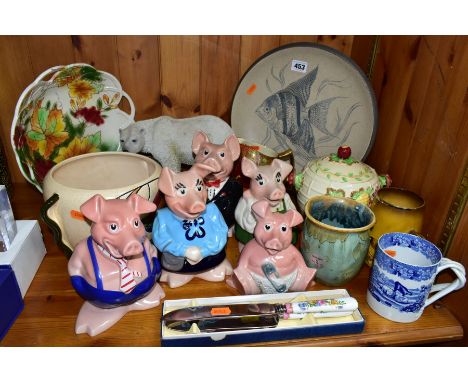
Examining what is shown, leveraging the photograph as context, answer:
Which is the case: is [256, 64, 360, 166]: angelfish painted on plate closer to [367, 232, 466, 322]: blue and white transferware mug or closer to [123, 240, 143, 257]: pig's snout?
[367, 232, 466, 322]: blue and white transferware mug

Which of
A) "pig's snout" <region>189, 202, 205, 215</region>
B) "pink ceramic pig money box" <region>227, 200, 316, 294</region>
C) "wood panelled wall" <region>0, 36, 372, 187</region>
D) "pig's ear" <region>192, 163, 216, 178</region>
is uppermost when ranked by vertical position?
"wood panelled wall" <region>0, 36, 372, 187</region>

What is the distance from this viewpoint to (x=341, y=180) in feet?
2.55

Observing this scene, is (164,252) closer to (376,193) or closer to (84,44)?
(376,193)

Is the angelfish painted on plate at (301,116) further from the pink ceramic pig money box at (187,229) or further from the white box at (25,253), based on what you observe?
the white box at (25,253)

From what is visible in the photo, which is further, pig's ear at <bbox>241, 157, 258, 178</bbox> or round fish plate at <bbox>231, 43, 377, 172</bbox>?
round fish plate at <bbox>231, 43, 377, 172</bbox>

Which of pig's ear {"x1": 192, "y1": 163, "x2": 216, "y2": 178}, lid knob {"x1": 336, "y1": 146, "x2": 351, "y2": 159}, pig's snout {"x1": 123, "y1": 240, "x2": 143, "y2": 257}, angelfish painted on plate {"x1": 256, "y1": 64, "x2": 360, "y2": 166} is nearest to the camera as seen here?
pig's snout {"x1": 123, "y1": 240, "x2": 143, "y2": 257}

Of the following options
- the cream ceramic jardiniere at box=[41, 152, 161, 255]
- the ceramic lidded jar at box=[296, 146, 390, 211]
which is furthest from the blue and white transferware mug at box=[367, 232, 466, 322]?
the cream ceramic jardiniere at box=[41, 152, 161, 255]

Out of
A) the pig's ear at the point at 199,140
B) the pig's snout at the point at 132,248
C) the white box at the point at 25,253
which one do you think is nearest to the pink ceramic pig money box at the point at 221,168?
the pig's ear at the point at 199,140

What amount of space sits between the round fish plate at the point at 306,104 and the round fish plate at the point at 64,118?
0.30 m

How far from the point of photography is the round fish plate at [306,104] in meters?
0.89

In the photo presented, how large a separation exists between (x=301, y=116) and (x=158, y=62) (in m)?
0.37

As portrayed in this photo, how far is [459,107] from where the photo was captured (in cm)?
68

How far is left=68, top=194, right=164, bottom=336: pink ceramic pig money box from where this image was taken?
571 mm

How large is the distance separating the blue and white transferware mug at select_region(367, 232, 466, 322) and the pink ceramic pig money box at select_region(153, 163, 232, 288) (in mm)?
272
